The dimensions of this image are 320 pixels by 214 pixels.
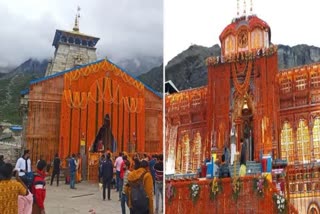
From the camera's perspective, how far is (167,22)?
444 centimetres

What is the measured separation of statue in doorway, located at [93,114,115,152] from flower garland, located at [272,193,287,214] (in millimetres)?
2955

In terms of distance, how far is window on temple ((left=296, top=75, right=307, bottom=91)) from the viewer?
3.76 meters

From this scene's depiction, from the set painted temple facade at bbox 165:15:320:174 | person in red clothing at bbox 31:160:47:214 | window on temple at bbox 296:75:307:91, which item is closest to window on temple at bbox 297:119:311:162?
painted temple facade at bbox 165:15:320:174

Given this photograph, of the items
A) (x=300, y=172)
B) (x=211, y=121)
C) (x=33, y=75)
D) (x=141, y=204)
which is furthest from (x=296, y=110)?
(x=33, y=75)

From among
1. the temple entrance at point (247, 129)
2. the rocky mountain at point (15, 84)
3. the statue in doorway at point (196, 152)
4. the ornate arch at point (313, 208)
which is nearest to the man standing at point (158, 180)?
the statue in doorway at point (196, 152)

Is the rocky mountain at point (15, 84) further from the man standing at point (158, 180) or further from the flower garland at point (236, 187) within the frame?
the flower garland at point (236, 187)

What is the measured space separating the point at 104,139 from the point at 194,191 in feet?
7.83

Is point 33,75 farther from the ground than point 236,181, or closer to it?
farther from the ground

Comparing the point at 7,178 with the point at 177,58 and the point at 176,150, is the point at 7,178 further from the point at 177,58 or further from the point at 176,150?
the point at 177,58

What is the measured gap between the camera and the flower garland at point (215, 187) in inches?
156

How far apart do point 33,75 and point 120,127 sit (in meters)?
1.37

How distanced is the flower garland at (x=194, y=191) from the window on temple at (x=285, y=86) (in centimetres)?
116

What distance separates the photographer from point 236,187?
3881mm

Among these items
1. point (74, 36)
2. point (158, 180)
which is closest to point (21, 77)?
point (74, 36)
